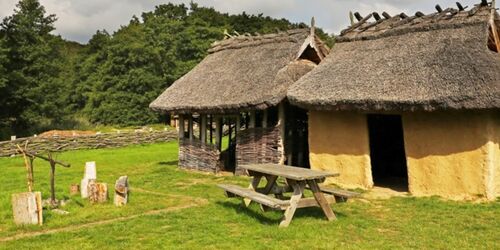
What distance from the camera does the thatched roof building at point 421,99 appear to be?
10.3m

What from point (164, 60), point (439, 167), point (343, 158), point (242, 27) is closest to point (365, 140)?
point (343, 158)

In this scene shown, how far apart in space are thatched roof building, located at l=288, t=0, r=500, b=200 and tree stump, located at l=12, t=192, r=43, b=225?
677cm

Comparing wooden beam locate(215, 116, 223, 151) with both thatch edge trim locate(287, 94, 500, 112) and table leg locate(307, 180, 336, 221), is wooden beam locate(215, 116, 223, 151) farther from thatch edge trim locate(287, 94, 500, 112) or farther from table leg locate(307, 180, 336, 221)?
table leg locate(307, 180, 336, 221)

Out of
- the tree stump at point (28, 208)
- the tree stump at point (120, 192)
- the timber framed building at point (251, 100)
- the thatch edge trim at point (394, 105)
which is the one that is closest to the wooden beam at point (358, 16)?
the timber framed building at point (251, 100)

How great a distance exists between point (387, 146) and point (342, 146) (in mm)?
4013

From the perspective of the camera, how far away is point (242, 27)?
55.8m

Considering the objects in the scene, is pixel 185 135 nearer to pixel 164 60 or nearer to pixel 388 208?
pixel 388 208

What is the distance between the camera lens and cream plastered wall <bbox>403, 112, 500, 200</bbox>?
10297 mm

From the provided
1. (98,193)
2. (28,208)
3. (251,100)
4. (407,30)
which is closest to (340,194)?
(98,193)

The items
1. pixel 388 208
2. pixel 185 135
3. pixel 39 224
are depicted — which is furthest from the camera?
pixel 185 135

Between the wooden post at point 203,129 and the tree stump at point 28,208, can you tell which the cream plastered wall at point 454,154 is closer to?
the wooden post at point 203,129

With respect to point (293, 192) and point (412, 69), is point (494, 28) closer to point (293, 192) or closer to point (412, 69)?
point (412, 69)

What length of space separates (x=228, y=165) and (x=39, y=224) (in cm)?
984

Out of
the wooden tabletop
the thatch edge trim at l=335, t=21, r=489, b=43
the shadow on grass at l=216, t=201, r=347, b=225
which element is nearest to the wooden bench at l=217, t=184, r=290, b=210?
the shadow on grass at l=216, t=201, r=347, b=225
